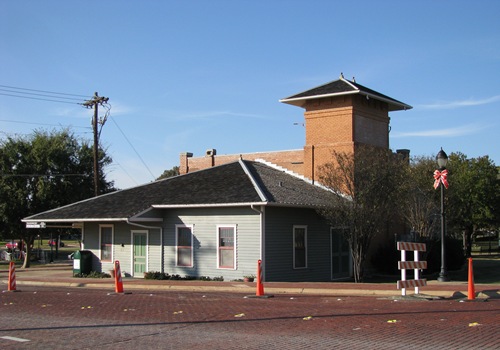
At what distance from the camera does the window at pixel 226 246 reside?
78.8 ft

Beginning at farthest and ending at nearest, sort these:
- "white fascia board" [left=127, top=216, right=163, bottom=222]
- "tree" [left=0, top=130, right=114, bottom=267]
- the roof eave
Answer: "tree" [left=0, top=130, right=114, bottom=267] < the roof eave < "white fascia board" [left=127, top=216, right=163, bottom=222]

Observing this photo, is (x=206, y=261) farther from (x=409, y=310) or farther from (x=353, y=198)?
(x=409, y=310)

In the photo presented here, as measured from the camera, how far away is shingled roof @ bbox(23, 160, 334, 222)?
24031 millimetres

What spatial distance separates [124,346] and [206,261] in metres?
15.0

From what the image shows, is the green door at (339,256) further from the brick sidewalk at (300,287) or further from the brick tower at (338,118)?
the brick sidewalk at (300,287)

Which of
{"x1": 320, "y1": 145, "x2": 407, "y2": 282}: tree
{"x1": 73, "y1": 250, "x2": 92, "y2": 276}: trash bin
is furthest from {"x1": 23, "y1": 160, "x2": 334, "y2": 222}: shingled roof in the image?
{"x1": 73, "y1": 250, "x2": 92, "y2": 276}: trash bin

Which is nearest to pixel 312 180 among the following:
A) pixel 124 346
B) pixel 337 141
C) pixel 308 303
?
pixel 337 141

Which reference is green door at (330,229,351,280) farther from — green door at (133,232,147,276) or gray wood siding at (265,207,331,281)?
green door at (133,232,147,276)

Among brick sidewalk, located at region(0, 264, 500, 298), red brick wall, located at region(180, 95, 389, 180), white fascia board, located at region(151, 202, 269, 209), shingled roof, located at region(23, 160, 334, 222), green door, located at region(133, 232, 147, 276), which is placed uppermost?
red brick wall, located at region(180, 95, 389, 180)

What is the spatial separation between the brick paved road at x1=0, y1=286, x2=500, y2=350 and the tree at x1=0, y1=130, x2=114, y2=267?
22.5 m

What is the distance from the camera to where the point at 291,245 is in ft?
79.8

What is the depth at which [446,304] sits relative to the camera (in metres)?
14.5

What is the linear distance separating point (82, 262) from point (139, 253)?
3135mm

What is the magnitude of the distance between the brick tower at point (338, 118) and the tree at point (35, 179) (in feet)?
56.8
